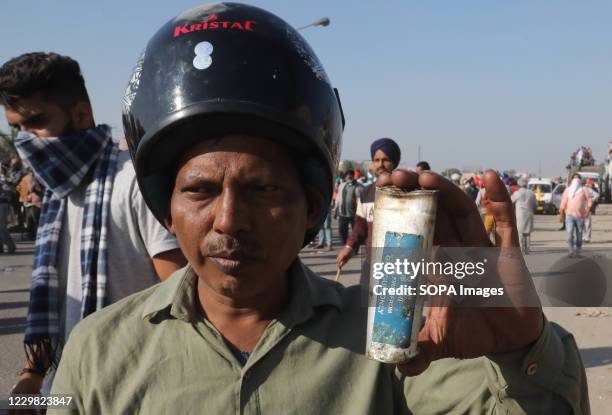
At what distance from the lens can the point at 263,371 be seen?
167 cm

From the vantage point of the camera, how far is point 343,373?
168 centimetres

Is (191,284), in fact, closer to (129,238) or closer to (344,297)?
(344,297)

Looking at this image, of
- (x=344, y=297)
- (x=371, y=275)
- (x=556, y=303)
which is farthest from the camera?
(x=344, y=297)

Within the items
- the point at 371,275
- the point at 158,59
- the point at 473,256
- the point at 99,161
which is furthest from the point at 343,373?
the point at 99,161

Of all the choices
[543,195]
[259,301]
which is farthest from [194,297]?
[543,195]

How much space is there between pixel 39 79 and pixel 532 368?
220 cm

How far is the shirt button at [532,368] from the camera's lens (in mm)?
1443

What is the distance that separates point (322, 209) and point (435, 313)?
602 millimetres

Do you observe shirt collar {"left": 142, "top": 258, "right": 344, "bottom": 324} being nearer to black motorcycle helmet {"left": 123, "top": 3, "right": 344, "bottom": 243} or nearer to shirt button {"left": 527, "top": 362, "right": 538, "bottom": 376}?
black motorcycle helmet {"left": 123, "top": 3, "right": 344, "bottom": 243}

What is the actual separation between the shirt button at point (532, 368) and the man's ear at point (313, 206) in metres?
0.78

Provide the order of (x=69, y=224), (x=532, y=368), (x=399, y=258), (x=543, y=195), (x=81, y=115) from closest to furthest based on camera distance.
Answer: (x=399, y=258) < (x=532, y=368) < (x=69, y=224) < (x=81, y=115) < (x=543, y=195)

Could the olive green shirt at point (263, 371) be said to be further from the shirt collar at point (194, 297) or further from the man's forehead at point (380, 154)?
the man's forehead at point (380, 154)

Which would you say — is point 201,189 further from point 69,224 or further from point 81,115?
point 81,115

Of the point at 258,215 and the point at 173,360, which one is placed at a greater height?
the point at 258,215
